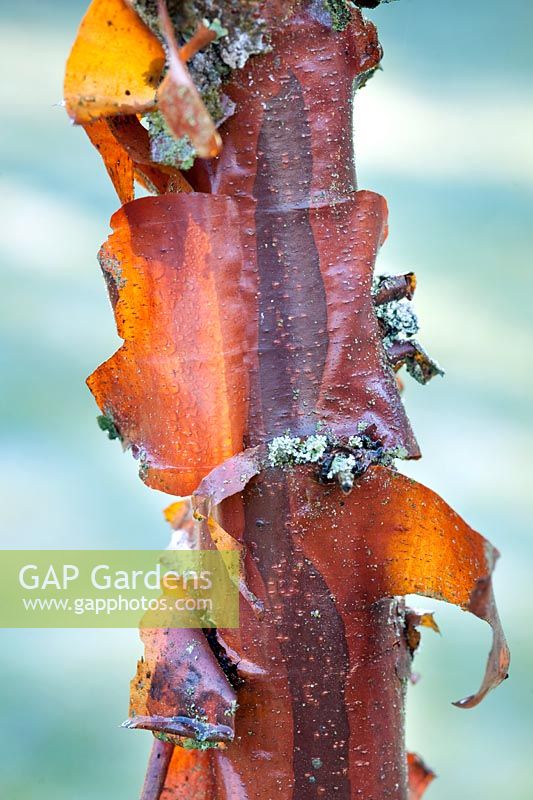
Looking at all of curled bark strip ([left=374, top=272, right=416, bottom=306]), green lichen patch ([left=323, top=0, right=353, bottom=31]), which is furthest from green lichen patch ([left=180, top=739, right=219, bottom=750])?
green lichen patch ([left=323, top=0, right=353, bottom=31])

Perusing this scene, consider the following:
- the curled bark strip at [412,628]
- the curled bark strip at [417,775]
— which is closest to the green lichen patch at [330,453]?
the curled bark strip at [412,628]

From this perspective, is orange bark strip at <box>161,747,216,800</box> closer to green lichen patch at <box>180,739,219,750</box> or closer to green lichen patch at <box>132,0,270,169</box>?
green lichen patch at <box>180,739,219,750</box>

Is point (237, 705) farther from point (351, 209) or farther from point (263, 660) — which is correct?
point (351, 209)

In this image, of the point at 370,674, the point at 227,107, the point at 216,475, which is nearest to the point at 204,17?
the point at 227,107

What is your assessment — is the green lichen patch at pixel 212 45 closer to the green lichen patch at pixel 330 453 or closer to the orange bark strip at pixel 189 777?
the green lichen patch at pixel 330 453

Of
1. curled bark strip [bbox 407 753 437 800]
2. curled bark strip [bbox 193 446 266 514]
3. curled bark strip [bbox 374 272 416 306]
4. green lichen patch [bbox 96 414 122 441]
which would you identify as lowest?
Answer: curled bark strip [bbox 407 753 437 800]

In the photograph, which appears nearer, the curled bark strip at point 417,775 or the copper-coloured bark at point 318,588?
the copper-coloured bark at point 318,588
